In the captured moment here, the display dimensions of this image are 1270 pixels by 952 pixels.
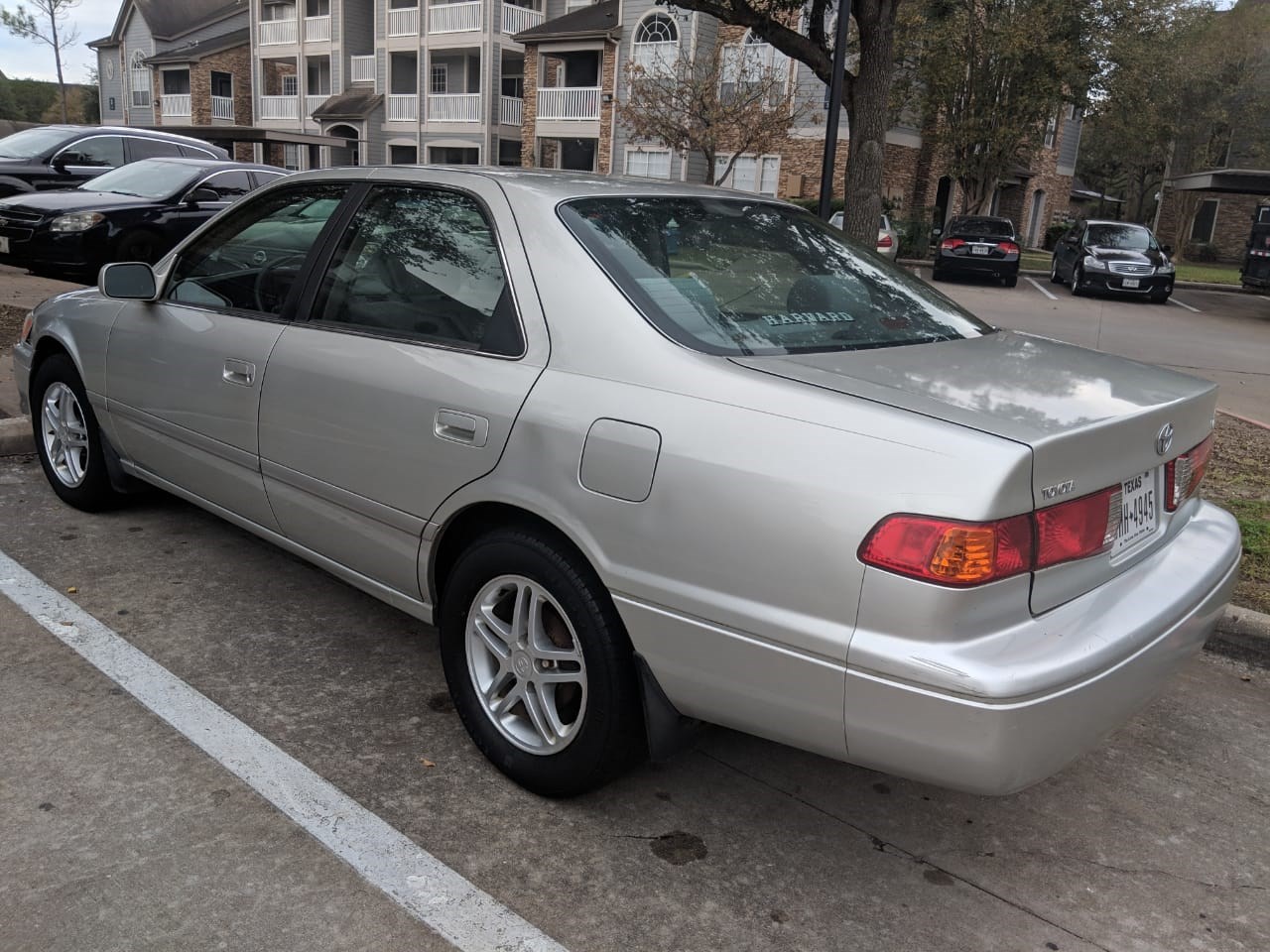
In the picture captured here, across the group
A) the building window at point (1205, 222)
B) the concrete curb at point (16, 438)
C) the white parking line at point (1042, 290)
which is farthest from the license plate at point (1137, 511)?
the building window at point (1205, 222)

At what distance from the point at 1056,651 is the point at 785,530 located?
0.60 m

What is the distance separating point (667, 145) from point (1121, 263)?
11864 mm

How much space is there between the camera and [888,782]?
308 cm

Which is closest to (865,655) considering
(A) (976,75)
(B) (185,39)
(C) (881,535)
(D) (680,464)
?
(C) (881,535)

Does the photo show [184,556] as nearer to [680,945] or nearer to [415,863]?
[415,863]

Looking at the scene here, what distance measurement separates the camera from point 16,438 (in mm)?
5711

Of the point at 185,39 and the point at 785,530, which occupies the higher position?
the point at 185,39

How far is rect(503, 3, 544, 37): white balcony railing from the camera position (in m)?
35.1

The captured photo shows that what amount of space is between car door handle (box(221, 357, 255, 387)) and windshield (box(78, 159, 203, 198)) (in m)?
8.80

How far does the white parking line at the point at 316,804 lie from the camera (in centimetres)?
236

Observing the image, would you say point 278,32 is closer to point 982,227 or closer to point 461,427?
point 982,227

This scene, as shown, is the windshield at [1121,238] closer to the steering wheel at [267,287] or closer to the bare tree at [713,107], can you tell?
the bare tree at [713,107]

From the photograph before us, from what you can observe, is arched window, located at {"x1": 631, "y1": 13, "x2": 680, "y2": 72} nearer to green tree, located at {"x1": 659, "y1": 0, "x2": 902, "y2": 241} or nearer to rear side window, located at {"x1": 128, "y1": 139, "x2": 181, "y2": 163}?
rear side window, located at {"x1": 128, "y1": 139, "x2": 181, "y2": 163}

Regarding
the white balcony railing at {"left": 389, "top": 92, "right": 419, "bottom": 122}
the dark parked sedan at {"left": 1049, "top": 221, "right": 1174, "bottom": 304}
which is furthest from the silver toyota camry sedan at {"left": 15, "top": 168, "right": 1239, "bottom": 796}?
the white balcony railing at {"left": 389, "top": 92, "right": 419, "bottom": 122}
